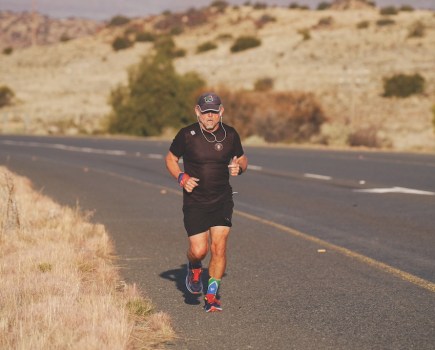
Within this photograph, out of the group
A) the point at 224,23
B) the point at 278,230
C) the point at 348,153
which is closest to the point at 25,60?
the point at 224,23

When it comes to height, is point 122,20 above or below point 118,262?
above

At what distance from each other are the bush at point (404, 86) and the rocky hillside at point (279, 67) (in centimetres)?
64

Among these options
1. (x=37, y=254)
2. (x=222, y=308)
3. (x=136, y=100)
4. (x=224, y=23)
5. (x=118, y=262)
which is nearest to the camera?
(x=222, y=308)

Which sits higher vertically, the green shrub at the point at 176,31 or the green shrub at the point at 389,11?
the green shrub at the point at 389,11

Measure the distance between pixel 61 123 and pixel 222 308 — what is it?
159 ft

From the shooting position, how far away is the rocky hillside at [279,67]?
154 ft

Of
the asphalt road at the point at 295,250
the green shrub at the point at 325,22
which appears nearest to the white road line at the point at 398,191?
the asphalt road at the point at 295,250

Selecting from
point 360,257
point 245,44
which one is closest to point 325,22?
point 245,44

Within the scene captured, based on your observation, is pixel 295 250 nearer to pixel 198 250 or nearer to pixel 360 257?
pixel 360 257

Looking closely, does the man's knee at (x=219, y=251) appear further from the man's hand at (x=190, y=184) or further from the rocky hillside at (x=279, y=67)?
the rocky hillside at (x=279, y=67)

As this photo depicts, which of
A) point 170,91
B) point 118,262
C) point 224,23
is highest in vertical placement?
point 224,23

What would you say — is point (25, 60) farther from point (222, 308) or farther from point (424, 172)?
point (222, 308)

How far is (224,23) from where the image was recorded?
10925 cm

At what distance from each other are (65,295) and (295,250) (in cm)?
419
